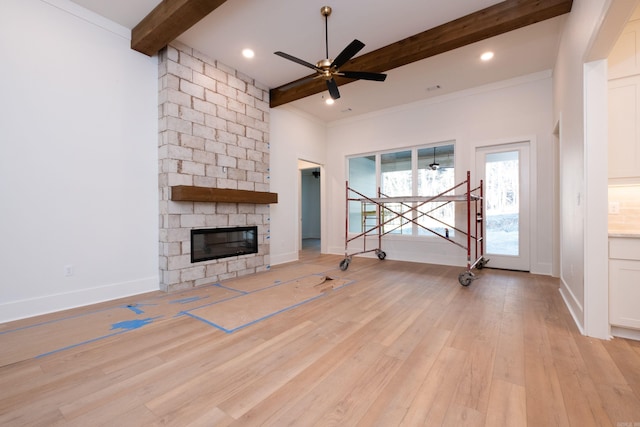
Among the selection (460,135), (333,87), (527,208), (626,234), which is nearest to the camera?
(626,234)

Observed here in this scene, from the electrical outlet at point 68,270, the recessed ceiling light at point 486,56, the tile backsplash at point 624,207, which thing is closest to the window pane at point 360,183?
the recessed ceiling light at point 486,56

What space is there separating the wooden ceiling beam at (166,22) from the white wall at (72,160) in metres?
0.26

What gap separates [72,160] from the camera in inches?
114

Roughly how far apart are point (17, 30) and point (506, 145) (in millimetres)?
6583

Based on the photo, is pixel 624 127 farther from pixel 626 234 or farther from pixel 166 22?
pixel 166 22

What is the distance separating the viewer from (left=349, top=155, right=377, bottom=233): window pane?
613 cm

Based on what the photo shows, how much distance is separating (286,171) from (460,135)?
136 inches

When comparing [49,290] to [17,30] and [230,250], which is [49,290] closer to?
[230,250]

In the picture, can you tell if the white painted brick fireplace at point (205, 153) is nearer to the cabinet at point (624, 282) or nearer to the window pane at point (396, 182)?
the window pane at point (396, 182)

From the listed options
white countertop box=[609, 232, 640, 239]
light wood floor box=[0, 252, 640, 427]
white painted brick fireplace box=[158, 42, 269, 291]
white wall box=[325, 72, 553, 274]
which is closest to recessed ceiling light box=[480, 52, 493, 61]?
white wall box=[325, 72, 553, 274]

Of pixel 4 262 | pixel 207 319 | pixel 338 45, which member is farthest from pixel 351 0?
pixel 4 262

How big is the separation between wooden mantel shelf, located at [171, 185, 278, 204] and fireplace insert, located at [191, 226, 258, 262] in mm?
492

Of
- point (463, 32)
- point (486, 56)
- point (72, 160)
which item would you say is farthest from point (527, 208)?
point (72, 160)

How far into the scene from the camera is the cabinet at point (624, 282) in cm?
203
